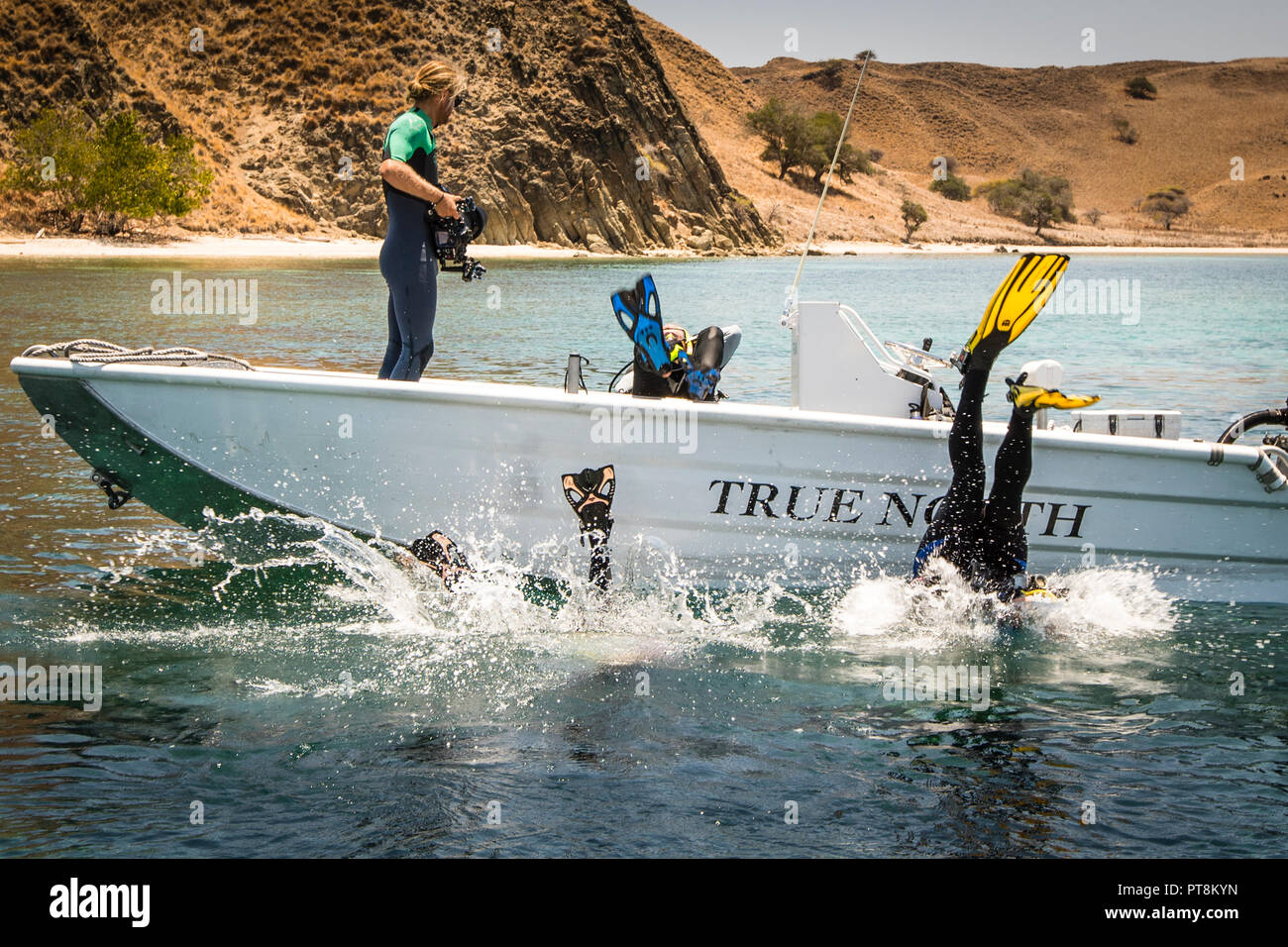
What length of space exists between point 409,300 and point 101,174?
42491mm

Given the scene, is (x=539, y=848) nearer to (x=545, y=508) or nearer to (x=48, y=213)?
(x=545, y=508)

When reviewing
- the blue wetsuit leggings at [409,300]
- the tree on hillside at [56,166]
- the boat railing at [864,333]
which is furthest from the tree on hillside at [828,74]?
the blue wetsuit leggings at [409,300]

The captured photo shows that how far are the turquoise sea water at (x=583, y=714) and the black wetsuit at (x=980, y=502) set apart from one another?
222 mm

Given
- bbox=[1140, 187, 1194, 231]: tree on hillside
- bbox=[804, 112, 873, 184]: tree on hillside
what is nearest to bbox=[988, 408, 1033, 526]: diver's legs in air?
bbox=[804, 112, 873, 184]: tree on hillside

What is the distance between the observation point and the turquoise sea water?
11.6 feet

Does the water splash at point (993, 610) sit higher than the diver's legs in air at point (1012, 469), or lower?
lower

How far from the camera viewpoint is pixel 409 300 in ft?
18.0

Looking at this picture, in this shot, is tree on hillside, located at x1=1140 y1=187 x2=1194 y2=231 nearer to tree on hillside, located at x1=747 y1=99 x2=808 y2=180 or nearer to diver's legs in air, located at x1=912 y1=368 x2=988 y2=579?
tree on hillside, located at x1=747 y1=99 x2=808 y2=180

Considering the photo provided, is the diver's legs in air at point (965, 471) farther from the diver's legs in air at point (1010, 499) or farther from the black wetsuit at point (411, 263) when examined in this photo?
the black wetsuit at point (411, 263)

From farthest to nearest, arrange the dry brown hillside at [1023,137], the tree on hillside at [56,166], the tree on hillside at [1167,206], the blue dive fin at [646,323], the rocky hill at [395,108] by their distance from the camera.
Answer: the tree on hillside at [1167,206], the dry brown hillside at [1023,137], the rocky hill at [395,108], the tree on hillside at [56,166], the blue dive fin at [646,323]

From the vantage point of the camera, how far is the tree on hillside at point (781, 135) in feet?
333


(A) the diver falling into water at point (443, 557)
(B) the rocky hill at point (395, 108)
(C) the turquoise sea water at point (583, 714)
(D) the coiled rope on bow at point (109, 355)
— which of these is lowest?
(C) the turquoise sea water at point (583, 714)
